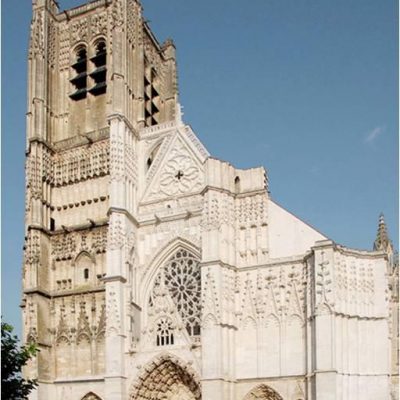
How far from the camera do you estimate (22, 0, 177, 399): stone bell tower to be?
79.1 feet

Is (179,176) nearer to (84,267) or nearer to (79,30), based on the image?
(84,267)

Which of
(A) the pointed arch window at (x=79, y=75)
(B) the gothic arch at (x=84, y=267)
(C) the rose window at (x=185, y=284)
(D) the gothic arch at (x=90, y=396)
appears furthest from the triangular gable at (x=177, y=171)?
(D) the gothic arch at (x=90, y=396)

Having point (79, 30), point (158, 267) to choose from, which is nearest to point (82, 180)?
point (158, 267)

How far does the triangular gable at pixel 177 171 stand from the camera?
81.5 ft

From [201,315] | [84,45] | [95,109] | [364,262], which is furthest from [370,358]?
[84,45]

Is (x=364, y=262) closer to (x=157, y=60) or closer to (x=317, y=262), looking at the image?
(x=317, y=262)

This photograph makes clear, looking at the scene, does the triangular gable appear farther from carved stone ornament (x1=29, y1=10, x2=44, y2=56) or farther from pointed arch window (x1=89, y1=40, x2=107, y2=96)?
carved stone ornament (x1=29, y1=10, x2=44, y2=56)

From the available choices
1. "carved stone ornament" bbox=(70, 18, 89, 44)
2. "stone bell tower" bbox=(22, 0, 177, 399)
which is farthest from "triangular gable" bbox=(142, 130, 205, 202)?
"carved stone ornament" bbox=(70, 18, 89, 44)

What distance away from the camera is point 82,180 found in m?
26.7

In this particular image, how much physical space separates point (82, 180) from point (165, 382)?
7962 millimetres

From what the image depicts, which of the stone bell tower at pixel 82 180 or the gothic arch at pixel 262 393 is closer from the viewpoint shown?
the gothic arch at pixel 262 393

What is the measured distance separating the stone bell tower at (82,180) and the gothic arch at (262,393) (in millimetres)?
3933

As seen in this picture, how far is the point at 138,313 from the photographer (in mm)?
23922

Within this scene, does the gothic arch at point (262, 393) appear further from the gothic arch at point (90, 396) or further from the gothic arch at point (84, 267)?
the gothic arch at point (84, 267)
